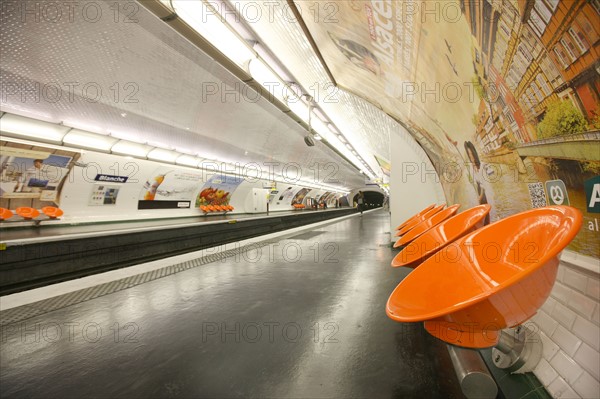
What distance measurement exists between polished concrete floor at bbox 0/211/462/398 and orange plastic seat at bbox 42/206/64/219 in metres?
7.05

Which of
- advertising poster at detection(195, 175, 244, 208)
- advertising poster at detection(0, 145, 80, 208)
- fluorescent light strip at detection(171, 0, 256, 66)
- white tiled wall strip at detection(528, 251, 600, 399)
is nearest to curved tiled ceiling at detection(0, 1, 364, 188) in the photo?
fluorescent light strip at detection(171, 0, 256, 66)

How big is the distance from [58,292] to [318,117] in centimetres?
633

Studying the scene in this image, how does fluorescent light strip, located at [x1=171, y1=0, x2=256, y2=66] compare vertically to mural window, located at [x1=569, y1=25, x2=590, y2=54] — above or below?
above

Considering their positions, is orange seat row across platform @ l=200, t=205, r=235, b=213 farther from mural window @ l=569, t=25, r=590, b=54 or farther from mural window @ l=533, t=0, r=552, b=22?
mural window @ l=569, t=25, r=590, b=54

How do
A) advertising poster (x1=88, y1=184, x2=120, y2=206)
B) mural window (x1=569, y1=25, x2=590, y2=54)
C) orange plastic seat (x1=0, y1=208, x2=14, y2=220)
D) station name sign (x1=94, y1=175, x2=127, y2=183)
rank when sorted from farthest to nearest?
advertising poster (x1=88, y1=184, x2=120, y2=206), station name sign (x1=94, y1=175, x2=127, y2=183), orange plastic seat (x1=0, y1=208, x2=14, y2=220), mural window (x1=569, y1=25, x2=590, y2=54)

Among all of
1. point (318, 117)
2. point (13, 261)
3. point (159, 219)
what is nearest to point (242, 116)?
point (318, 117)

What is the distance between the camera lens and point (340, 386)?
1.51 metres

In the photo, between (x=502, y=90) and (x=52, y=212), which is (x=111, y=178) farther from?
(x=502, y=90)

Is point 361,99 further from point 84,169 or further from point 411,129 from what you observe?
point 84,169

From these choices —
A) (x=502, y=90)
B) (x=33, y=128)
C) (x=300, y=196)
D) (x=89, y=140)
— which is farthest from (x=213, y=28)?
(x=300, y=196)

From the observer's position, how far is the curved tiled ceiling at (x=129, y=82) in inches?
149

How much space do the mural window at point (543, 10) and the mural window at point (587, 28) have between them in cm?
18

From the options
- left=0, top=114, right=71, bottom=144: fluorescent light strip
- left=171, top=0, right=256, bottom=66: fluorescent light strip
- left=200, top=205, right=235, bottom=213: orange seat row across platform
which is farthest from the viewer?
left=200, top=205, right=235, bottom=213: orange seat row across platform

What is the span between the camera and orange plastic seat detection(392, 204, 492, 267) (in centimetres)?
201
